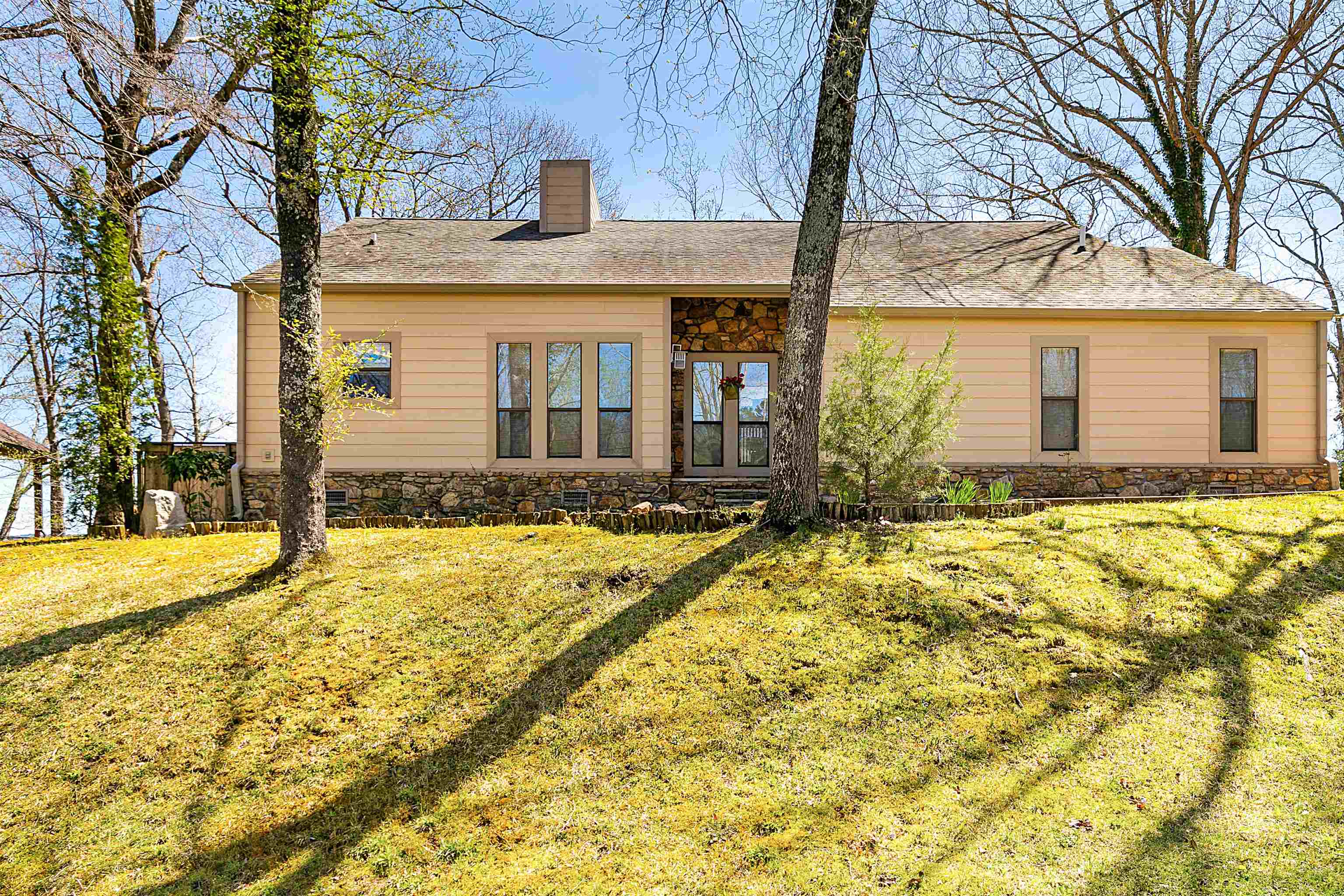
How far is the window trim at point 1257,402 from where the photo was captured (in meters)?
10.4

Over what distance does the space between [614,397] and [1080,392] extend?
681 centimetres

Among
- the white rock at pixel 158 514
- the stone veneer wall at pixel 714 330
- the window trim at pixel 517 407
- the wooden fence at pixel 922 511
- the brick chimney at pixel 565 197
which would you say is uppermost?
the brick chimney at pixel 565 197

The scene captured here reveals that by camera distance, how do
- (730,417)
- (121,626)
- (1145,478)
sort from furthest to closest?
(730,417) < (1145,478) < (121,626)

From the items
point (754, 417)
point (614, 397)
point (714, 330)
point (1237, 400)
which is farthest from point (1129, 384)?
point (614, 397)

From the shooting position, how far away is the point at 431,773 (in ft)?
12.1

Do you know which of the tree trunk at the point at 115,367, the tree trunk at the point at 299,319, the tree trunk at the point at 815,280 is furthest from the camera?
the tree trunk at the point at 115,367

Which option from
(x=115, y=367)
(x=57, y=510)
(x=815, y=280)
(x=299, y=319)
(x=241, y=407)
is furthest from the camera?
(x=57, y=510)

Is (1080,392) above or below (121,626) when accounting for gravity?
above

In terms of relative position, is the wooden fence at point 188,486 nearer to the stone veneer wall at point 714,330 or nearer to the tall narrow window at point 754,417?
the stone veneer wall at point 714,330

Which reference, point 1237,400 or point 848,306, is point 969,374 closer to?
point 848,306

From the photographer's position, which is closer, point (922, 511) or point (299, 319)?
point (299, 319)

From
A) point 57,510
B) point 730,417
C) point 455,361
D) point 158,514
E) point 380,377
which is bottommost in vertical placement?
point 57,510

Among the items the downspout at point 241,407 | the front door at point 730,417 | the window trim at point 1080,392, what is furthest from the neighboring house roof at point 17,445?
the window trim at point 1080,392

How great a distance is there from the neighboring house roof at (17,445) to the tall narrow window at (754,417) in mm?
9204
